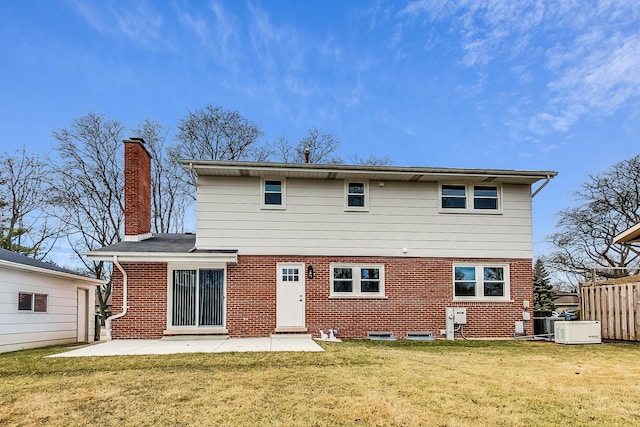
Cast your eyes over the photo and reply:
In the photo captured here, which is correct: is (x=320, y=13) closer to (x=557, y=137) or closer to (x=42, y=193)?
(x=557, y=137)

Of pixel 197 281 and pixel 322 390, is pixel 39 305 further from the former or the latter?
pixel 322 390

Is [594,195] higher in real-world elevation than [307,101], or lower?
lower

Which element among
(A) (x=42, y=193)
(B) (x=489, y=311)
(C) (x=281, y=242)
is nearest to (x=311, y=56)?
(C) (x=281, y=242)

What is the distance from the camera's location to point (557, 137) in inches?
834

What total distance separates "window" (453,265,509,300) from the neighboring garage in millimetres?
11658

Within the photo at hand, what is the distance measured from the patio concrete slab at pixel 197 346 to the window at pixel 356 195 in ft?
13.4

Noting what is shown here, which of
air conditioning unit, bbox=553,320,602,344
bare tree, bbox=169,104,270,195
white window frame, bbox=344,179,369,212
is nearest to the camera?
air conditioning unit, bbox=553,320,602,344

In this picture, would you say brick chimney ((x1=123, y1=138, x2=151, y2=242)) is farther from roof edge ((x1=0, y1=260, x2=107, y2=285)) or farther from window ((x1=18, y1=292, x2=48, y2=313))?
window ((x1=18, y1=292, x2=48, y2=313))

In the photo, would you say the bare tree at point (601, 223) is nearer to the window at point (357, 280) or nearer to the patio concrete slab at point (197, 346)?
the window at point (357, 280)

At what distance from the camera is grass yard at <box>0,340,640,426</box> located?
5.50 meters

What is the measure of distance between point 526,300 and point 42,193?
24.1 meters

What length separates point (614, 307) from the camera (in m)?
13.2

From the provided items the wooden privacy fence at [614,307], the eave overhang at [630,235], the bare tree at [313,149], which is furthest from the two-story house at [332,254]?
the bare tree at [313,149]

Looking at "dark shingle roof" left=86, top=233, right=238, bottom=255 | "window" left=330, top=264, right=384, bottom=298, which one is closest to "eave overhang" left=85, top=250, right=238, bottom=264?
"dark shingle roof" left=86, top=233, right=238, bottom=255
